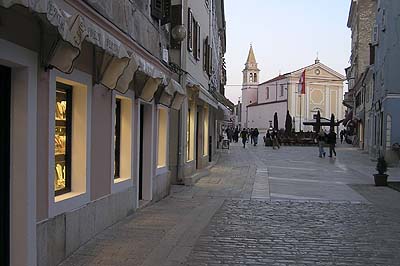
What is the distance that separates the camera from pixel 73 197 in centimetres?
687

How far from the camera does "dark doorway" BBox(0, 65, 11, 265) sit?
521 cm

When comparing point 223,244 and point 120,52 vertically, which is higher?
point 120,52

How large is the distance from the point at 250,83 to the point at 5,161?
112 metres

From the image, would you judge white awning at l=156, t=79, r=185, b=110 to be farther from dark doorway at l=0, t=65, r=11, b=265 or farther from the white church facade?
the white church facade

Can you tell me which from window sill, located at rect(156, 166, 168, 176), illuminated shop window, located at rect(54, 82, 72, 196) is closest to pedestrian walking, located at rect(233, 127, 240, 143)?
window sill, located at rect(156, 166, 168, 176)

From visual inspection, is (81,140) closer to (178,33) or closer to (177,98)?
(177,98)

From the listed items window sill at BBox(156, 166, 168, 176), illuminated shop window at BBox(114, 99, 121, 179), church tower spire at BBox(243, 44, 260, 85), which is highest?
church tower spire at BBox(243, 44, 260, 85)

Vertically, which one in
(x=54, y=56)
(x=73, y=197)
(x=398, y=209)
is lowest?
(x=398, y=209)

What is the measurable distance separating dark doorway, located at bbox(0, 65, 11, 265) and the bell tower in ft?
357

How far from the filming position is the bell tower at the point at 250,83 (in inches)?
4530

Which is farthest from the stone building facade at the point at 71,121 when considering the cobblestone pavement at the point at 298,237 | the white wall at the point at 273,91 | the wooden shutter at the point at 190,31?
the white wall at the point at 273,91

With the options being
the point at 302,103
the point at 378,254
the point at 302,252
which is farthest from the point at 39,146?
the point at 302,103

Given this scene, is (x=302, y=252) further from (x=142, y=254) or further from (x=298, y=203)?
(x=298, y=203)

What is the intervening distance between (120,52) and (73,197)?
2.02 meters
